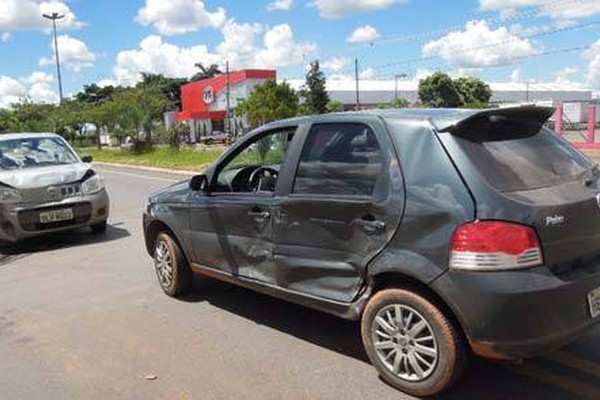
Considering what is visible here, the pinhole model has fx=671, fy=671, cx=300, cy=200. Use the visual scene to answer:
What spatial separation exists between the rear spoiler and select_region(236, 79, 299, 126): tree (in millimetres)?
46066

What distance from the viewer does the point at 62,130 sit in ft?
197

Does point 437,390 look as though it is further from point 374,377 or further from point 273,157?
point 273,157

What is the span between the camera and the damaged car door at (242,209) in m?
5.06

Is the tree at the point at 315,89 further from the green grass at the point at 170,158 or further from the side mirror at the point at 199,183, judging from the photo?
the side mirror at the point at 199,183

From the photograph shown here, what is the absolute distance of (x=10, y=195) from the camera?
30.7 feet

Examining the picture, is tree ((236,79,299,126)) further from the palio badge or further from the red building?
the palio badge

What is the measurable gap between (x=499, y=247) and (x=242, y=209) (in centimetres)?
224

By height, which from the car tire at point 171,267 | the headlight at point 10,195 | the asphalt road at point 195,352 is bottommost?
the asphalt road at point 195,352

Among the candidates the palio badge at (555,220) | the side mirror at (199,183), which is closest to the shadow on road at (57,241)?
the side mirror at (199,183)

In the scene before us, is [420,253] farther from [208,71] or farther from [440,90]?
[208,71]

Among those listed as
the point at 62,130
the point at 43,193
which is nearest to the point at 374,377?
the point at 43,193

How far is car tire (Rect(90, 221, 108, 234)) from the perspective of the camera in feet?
34.6

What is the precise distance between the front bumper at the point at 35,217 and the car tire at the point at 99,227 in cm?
48

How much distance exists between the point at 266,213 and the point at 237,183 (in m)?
0.79
